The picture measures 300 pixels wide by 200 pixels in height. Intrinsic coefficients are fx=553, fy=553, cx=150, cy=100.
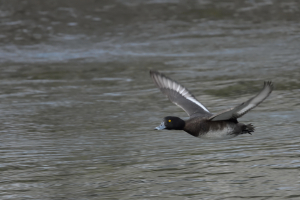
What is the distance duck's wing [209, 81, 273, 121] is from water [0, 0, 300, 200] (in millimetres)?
473

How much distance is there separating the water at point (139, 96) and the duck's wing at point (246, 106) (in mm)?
473

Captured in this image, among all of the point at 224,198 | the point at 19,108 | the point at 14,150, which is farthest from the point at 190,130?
the point at 19,108

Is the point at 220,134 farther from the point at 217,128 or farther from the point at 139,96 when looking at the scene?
the point at 139,96

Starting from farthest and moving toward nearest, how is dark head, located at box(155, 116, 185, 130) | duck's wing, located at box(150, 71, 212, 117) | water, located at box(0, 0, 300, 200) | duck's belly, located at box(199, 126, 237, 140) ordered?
duck's wing, located at box(150, 71, 212, 117)
dark head, located at box(155, 116, 185, 130)
duck's belly, located at box(199, 126, 237, 140)
water, located at box(0, 0, 300, 200)

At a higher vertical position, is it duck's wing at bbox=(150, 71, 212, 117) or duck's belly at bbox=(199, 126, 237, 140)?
duck's wing at bbox=(150, 71, 212, 117)

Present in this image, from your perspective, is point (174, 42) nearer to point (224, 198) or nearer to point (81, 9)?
point (81, 9)

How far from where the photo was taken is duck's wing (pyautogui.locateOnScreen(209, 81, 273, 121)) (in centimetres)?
568

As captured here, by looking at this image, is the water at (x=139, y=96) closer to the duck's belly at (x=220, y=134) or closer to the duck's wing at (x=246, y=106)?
the duck's belly at (x=220, y=134)

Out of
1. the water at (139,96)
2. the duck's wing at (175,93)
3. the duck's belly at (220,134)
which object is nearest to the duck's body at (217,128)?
the duck's belly at (220,134)

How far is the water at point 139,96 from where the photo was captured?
5805mm

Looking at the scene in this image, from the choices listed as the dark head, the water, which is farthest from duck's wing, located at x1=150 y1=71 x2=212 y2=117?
the dark head

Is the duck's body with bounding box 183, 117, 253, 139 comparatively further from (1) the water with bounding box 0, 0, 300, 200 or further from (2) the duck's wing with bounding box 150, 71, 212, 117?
(2) the duck's wing with bounding box 150, 71, 212, 117

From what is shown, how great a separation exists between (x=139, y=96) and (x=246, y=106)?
4.01 meters

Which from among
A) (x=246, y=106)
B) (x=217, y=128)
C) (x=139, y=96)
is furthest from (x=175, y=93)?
(x=246, y=106)
